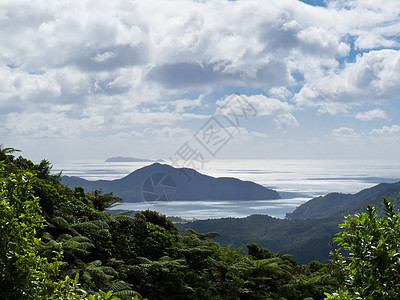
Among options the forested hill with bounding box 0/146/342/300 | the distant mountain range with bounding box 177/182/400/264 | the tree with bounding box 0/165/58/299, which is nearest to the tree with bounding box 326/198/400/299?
the forested hill with bounding box 0/146/342/300

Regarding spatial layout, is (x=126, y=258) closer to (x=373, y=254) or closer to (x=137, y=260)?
(x=137, y=260)

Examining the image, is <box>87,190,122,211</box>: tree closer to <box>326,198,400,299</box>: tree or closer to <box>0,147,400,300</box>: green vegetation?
<box>0,147,400,300</box>: green vegetation

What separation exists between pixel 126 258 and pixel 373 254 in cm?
945

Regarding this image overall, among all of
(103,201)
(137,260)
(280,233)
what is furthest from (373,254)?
(280,233)

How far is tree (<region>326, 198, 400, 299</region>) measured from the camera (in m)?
4.84

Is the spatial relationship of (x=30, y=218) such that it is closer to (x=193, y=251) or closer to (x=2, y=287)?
(x=2, y=287)

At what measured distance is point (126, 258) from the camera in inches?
500

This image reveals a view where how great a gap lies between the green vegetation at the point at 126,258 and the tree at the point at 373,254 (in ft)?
0.05

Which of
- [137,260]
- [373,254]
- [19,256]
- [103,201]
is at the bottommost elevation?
[137,260]

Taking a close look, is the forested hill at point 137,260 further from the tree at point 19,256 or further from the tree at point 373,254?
the tree at point 19,256

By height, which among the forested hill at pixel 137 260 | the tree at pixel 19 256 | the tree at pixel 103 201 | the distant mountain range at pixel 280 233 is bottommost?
the distant mountain range at pixel 280 233

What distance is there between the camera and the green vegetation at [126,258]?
14.4ft

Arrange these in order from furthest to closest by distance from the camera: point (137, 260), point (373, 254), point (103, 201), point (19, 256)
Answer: point (103, 201), point (137, 260), point (373, 254), point (19, 256)

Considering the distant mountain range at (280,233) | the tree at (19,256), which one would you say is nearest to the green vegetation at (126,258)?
the tree at (19,256)
